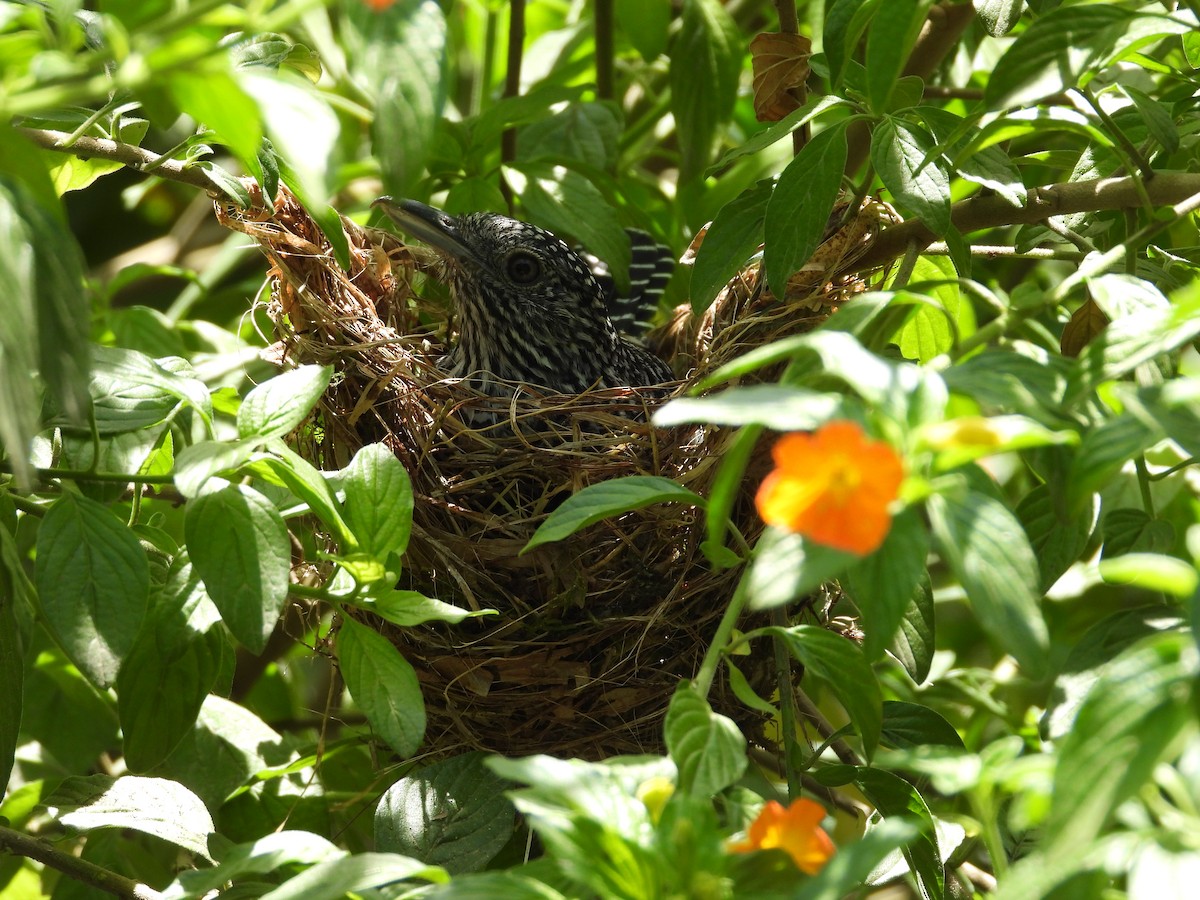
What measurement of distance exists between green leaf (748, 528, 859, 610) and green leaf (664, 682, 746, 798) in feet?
0.58

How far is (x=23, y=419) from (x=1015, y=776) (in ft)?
2.41

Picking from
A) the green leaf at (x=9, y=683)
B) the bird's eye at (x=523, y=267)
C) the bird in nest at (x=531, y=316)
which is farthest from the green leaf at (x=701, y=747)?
the bird's eye at (x=523, y=267)

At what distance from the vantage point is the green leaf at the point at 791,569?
2.33 feet

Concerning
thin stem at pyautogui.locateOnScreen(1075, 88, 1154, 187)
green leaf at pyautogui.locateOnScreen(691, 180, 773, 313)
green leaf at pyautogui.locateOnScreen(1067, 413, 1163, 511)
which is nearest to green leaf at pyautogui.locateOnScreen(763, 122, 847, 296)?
green leaf at pyautogui.locateOnScreen(691, 180, 773, 313)

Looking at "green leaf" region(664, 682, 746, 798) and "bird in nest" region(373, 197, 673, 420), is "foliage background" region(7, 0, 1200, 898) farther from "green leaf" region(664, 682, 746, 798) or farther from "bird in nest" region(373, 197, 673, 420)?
"bird in nest" region(373, 197, 673, 420)

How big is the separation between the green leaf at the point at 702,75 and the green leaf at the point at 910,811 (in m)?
1.07

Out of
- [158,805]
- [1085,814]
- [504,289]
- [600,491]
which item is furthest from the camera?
[504,289]

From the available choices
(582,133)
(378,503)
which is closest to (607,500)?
(378,503)

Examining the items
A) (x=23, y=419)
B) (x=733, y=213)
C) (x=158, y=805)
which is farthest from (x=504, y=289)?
(x=23, y=419)

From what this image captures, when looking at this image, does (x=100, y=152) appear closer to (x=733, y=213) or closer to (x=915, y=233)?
(x=733, y=213)

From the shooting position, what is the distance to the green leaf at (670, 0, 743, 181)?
6.14ft

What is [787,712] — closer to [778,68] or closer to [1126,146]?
[1126,146]

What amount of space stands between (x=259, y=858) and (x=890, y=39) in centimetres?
91

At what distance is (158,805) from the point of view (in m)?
1.38
